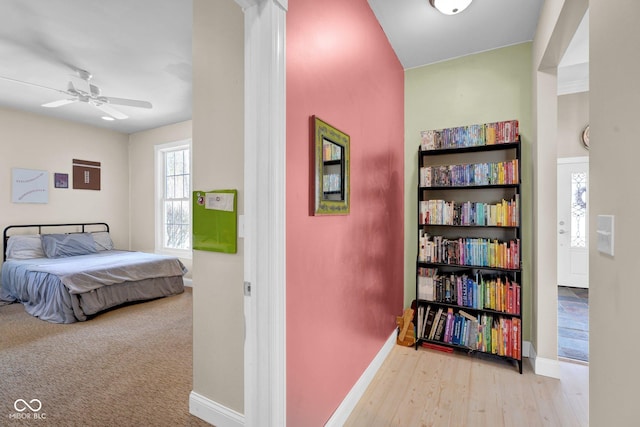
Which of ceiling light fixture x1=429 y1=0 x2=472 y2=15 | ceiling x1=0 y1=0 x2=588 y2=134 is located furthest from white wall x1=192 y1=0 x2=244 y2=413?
ceiling light fixture x1=429 y1=0 x2=472 y2=15

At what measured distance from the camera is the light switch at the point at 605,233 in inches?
36.6

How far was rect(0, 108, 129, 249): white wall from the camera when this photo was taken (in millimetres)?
4281

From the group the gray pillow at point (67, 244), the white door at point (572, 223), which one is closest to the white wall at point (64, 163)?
the gray pillow at point (67, 244)

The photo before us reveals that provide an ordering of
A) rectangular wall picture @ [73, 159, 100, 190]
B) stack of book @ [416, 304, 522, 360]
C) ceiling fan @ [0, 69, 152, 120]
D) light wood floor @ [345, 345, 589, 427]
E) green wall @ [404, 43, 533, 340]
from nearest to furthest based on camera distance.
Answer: light wood floor @ [345, 345, 589, 427] < stack of book @ [416, 304, 522, 360] < green wall @ [404, 43, 533, 340] < ceiling fan @ [0, 69, 152, 120] < rectangular wall picture @ [73, 159, 100, 190]

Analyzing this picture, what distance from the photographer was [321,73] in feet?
5.27

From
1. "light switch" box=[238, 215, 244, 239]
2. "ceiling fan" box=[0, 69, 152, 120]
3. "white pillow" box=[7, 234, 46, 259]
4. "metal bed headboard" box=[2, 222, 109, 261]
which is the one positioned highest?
"ceiling fan" box=[0, 69, 152, 120]

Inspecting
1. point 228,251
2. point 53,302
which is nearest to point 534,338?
point 228,251

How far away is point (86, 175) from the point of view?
5.10 metres

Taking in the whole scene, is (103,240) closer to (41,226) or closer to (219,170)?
(41,226)

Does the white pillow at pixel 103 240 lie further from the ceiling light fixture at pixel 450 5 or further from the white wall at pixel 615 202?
the white wall at pixel 615 202

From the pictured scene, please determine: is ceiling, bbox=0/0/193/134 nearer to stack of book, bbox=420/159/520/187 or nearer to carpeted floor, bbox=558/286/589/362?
stack of book, bbox=420/159/520/187

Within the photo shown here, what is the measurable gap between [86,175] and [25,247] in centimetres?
140

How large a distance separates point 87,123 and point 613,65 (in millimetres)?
6314

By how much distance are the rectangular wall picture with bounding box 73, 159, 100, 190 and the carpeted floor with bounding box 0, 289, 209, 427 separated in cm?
220
